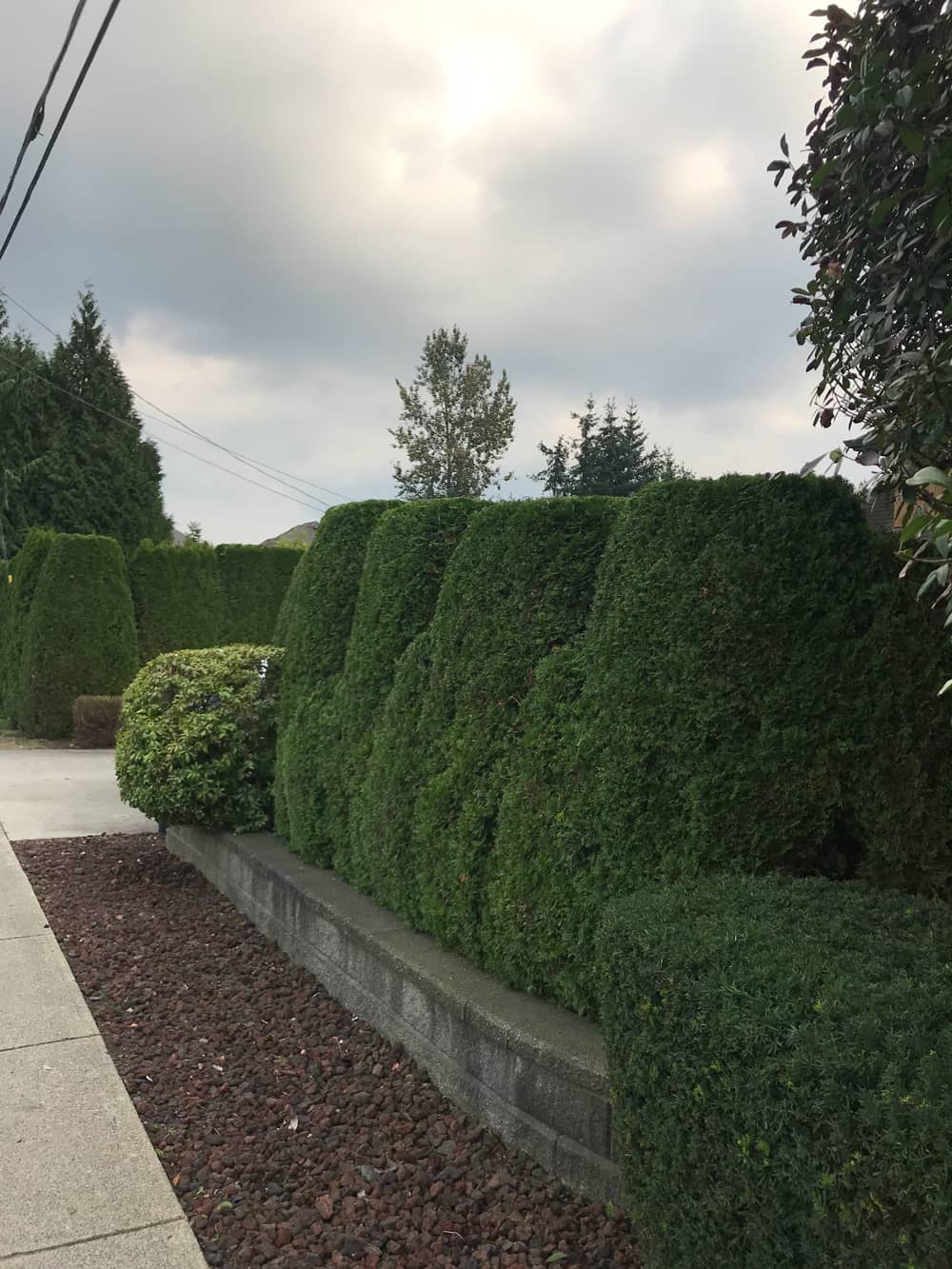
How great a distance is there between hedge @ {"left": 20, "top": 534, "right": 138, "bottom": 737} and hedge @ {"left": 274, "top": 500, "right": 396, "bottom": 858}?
8.97 meters

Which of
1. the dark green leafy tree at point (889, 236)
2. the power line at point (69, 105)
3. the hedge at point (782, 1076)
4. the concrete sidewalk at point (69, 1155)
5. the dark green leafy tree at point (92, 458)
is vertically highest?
the dark green leafy tree at point (92, 458)

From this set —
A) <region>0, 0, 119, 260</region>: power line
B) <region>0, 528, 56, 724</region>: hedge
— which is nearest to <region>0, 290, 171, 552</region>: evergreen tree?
<region>0, 528, 56, 724</region>: hedge

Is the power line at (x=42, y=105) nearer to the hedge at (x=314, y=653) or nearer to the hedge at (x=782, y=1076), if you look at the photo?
the hedge at (x=314, y=653)

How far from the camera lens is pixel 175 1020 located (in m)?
3.90

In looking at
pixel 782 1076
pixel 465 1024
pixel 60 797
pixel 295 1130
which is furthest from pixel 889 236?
pixel 60 797

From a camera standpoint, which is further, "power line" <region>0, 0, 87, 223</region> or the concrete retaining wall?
"power line" <region>0, 0, 87, 223</region>

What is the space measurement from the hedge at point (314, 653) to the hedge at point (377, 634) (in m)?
0.13

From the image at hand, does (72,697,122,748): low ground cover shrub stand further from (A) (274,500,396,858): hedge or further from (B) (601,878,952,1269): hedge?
(B) (601,878,952,1269): hedge

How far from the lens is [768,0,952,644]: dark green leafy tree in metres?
2.10

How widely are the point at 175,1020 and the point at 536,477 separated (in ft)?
110

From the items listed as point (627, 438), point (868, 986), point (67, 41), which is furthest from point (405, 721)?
point (627, 438)

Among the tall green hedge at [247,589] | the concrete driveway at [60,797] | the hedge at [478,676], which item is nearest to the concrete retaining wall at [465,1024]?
the hedge at [478,676]

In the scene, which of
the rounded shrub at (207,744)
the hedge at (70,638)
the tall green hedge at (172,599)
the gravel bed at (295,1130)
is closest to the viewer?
the gravel bed at (295,1130)

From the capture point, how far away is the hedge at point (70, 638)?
13.3 metres
